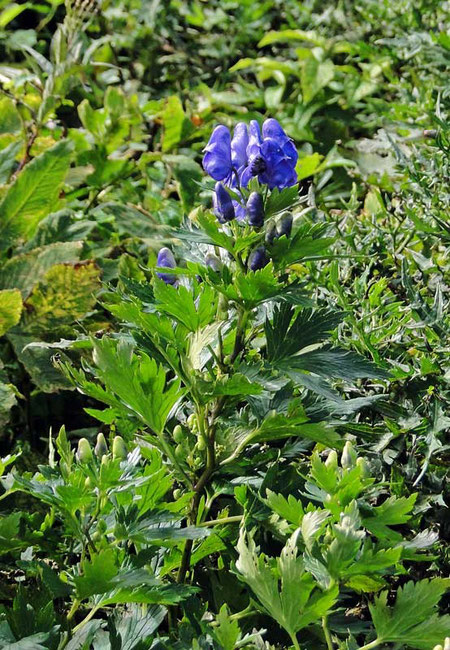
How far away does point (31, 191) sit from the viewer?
7.80 ft

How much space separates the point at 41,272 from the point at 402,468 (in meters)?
1.20

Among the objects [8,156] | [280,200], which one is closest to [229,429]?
[280,200]

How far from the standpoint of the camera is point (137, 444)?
4.83 ft

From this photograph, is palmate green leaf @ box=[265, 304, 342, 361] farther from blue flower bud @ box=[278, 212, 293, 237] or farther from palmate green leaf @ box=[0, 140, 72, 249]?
palmate green leaf @ box=[0, 140, 72, 249]

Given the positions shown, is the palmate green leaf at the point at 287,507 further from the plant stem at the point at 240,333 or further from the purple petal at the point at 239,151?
the purple petal at the point at 239,151

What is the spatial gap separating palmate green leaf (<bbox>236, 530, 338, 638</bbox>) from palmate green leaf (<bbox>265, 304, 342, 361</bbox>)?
0.31 meters

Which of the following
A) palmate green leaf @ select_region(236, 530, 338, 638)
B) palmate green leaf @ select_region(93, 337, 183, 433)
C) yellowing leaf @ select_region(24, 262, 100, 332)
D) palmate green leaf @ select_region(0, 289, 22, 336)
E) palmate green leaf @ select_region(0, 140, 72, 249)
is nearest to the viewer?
palmate green leaf @ select_region(236, 530, 338, 638)

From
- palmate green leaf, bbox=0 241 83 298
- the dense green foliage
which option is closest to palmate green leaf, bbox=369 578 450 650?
the dense green foliage

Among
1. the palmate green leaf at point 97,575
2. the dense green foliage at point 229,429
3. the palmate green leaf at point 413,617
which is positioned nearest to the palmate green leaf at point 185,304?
the dense green foliage at point 229,429

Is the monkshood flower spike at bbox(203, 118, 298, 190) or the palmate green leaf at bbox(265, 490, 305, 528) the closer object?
the palmate green leaf at bbox(265, 490, 305, 528)

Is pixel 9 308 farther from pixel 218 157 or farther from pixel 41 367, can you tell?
pixel 218 157

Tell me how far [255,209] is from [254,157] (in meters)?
0.10

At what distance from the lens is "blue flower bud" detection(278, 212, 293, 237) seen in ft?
4.38

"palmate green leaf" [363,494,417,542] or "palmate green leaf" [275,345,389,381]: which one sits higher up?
"palmate green leaf" [275,345,389,381]
